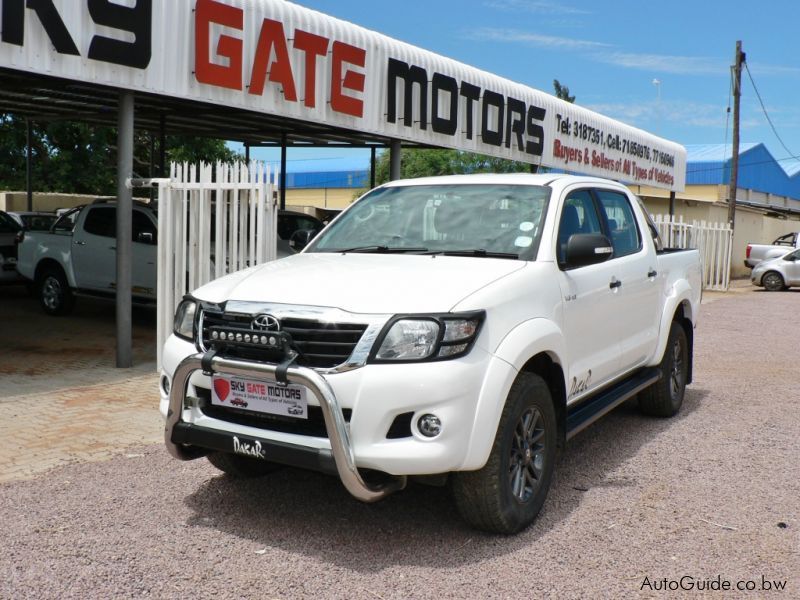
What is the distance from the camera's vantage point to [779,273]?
24.2 meters

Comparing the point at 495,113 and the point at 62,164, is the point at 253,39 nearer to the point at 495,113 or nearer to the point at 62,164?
the point at 495,113

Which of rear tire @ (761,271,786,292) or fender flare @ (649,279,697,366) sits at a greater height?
fender flare @ (649,279,697,366)

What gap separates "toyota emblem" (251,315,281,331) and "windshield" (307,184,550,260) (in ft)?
4.12

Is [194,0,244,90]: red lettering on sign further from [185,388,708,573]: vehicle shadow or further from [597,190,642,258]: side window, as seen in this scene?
[185,388,708,573]: vehicle shadow

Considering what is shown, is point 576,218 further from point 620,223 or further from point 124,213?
point 124,213

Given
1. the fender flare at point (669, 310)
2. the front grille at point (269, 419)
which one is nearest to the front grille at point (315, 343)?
the front grille at point (269, 419)

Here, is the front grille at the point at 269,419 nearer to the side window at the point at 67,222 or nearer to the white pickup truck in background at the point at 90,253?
the white pickup truck in background at the point at 90,253

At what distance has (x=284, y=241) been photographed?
12109 millimetres

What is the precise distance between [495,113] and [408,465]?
12.3 metres

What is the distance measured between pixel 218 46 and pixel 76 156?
25.0 meters

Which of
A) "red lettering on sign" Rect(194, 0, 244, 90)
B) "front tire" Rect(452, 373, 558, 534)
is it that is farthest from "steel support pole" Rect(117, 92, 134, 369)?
"front tire" Rect(452, 373, 558, 534)

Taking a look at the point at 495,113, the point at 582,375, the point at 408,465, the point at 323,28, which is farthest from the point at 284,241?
the point at 408,465

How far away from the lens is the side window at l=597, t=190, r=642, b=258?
5.92m

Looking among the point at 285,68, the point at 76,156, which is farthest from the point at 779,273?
the point at 76,156
